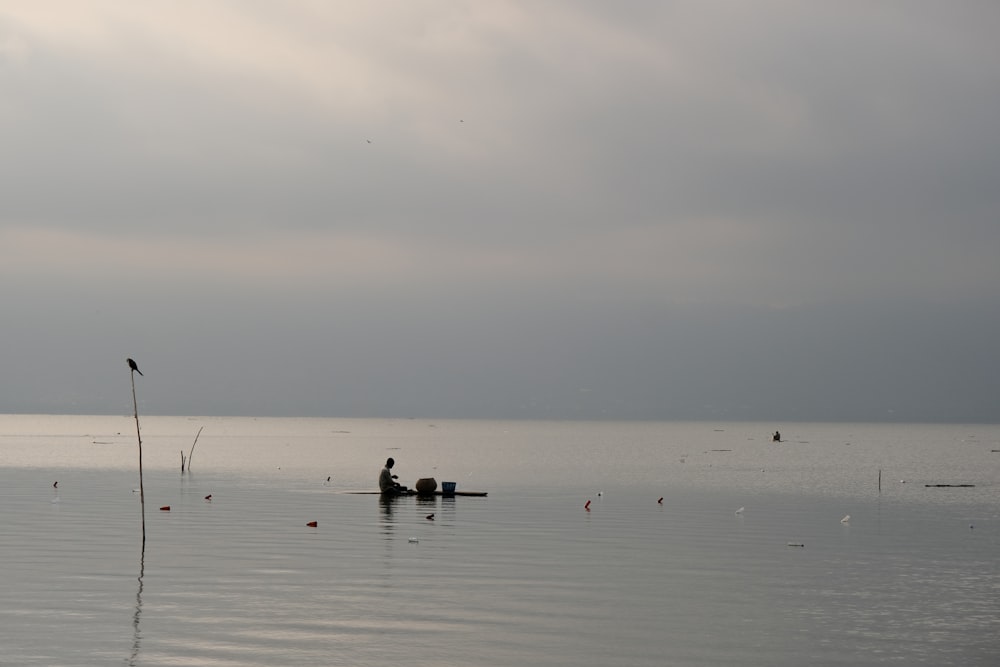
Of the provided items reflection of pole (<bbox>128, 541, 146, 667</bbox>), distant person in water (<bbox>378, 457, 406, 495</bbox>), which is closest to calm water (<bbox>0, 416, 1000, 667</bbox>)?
reflection of pole (<bbox>128, 541, 146, 667</bbox>)

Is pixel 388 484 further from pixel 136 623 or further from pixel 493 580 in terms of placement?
pixel 136 623

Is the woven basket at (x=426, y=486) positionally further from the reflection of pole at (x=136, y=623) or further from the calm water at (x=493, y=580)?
the reflection of pole at (x=136, y=623)

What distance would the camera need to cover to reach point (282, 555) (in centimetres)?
3291

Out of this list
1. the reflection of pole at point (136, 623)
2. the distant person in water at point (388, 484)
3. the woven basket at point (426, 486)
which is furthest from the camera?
the woven basket at point (426, 486)

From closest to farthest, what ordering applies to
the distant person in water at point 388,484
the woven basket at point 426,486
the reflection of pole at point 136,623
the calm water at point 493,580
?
the reflection of pole at point 136,623 → the calm water at point 493,580 → the distant person in water at point 388,484 → the woven basket at point 426,486

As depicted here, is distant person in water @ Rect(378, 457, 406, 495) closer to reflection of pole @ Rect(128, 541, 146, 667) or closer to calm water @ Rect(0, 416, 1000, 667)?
calm water @ Rect(0, 416, 1000, 667)

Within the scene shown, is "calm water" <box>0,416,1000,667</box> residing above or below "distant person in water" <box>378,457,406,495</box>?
below

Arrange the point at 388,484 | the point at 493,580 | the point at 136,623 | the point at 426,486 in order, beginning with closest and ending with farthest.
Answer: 1. the point at 136,623
2. the point at 493,580
3. the point at 388,484
4. the point at 426,486

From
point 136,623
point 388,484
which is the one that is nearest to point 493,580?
point 136,623

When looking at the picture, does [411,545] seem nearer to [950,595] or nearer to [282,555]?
[282,555]

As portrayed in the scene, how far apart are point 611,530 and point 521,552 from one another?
8780 millimetres

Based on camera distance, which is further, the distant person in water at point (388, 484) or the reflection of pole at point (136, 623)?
the distant person in water at point (388, 484)

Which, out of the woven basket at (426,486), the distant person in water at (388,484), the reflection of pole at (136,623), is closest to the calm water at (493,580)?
the reflection of pole at (136,623)

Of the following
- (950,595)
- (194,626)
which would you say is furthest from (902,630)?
(194,626)
